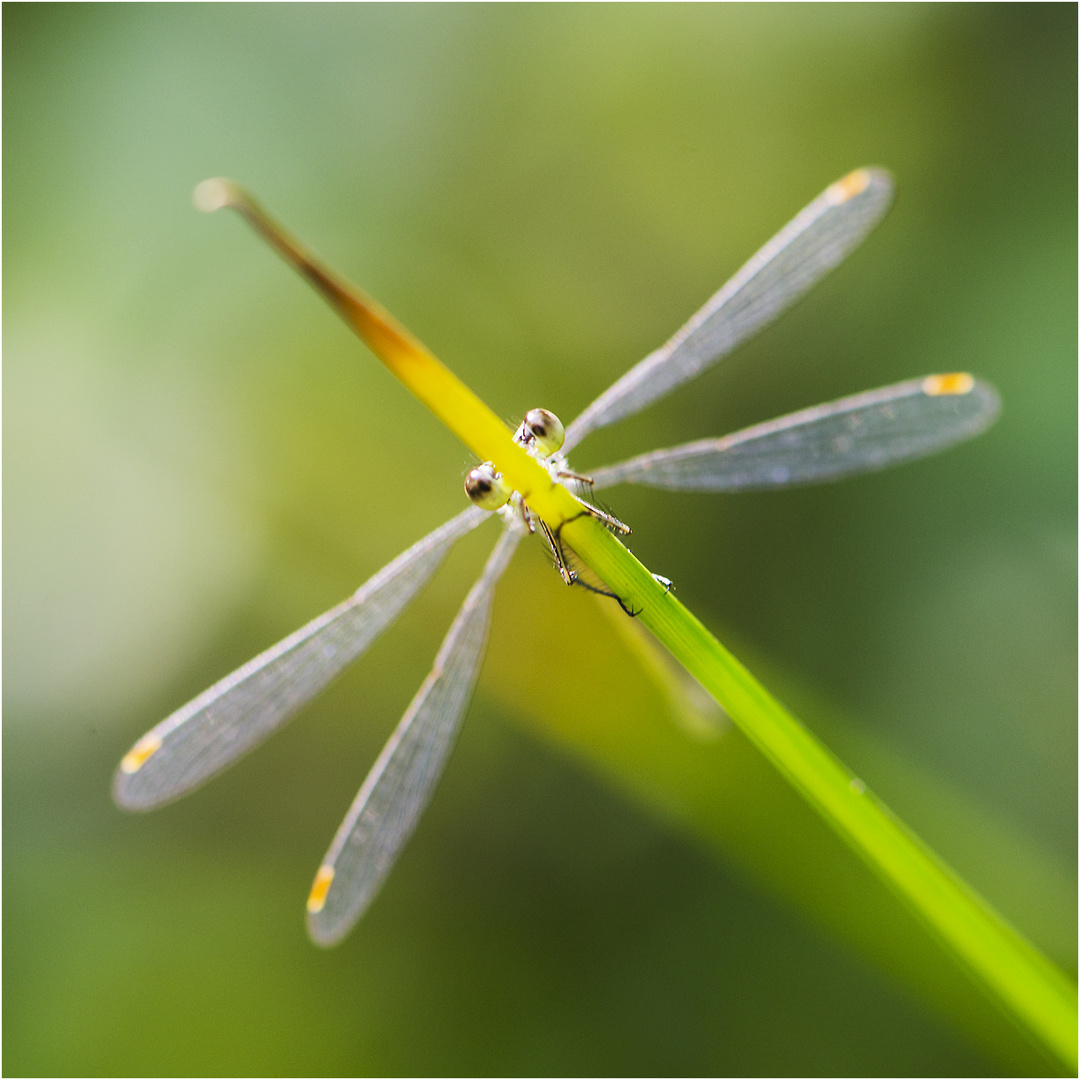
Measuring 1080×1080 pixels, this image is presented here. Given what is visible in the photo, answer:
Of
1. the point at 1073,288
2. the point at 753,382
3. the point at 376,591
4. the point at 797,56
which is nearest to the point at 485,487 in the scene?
the point at 376,591

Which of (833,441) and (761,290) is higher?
(761,290)

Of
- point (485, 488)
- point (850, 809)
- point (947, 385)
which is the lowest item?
point (850, 809)

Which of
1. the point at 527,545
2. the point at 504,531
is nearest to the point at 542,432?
the point at 504,531

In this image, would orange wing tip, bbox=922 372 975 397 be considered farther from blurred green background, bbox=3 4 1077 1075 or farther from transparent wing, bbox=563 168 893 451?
blurred green background, bbox=3 4 1077 1075

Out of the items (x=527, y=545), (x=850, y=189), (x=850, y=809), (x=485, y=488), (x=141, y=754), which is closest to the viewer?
(x=850, y=809)

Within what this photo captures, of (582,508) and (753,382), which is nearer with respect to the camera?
(582,508)

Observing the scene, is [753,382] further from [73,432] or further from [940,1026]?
[73,432]

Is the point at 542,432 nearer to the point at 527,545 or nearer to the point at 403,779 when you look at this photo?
the point at 403,779
